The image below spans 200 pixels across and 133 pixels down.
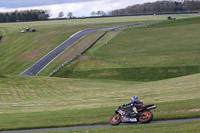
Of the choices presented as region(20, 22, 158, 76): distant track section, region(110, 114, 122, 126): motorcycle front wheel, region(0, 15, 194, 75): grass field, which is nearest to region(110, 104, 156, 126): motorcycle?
region(110, 114, 122, 126): motorcycle front wheel

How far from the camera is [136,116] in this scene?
59.2 feet

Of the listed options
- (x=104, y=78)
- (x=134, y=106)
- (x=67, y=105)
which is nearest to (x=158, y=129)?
(x=134, y=106)

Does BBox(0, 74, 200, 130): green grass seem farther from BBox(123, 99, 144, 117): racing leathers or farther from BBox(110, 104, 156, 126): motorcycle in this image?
BBox(123, 99, 144, 117): racing leathers

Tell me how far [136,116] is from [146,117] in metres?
0.65

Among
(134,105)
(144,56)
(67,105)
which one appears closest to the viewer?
(134,105)

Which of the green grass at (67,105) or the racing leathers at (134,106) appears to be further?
the green grass at (67,105)

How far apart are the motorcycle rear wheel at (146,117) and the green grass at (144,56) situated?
35729 millimetres

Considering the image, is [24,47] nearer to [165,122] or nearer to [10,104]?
[10,104]

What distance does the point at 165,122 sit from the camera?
57.2 ft

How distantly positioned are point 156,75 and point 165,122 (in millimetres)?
37495

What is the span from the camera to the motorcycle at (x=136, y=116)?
57.7 feet

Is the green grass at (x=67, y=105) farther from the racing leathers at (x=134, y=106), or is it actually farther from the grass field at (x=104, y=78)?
the racing leathers at (x=134, y=106)

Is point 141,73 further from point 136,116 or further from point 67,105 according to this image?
point 136,116

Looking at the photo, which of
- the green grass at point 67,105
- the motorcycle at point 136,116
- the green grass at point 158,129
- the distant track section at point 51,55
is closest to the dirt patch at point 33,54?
the distant track section at point 51,55
